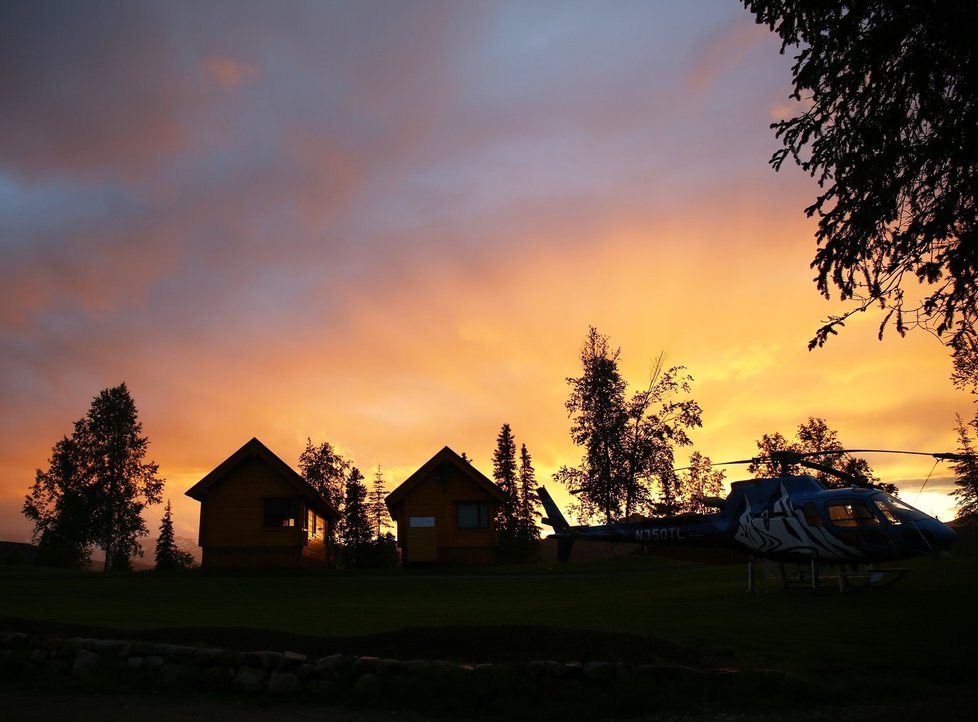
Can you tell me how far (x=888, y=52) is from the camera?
13.8 meters

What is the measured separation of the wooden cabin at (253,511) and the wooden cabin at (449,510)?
551 centimetres

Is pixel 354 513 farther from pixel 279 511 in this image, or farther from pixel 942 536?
pixel 942 536

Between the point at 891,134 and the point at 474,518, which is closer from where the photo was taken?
the point at 891,134

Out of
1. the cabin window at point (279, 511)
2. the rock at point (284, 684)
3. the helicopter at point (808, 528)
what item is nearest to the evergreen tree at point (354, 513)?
the cabin window at point (279, 511)

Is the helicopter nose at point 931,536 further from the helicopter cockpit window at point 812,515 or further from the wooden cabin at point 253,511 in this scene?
the wooden cabin at point 253,511

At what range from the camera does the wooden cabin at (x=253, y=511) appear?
41.8 metres

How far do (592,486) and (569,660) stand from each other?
41044mm

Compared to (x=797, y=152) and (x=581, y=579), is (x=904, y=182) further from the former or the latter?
(x=581, y=579)

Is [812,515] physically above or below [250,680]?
above

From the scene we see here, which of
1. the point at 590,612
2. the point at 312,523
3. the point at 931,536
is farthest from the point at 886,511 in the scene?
the point at 312,523

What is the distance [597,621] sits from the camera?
619 inches

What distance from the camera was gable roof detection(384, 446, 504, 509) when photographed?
44.4 m

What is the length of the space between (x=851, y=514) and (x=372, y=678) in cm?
1376

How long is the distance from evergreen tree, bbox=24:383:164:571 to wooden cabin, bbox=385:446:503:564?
2829 centimetres
